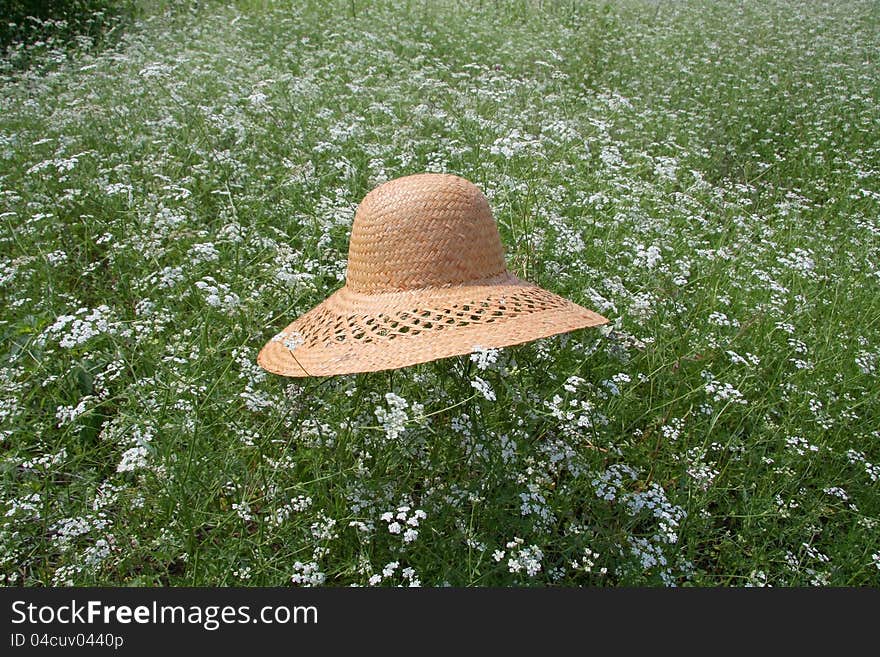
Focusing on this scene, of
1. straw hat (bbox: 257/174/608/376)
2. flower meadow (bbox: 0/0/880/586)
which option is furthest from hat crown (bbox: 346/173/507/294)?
flower meadow (bbox: 0/0/880/586)

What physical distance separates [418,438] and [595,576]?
2.65ft

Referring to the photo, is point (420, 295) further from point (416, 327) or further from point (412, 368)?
point (412, 368)

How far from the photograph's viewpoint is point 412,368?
2756 mm

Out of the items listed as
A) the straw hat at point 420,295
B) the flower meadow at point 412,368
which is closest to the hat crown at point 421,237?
the straw hat at point 420,295

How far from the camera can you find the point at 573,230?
3828 mm

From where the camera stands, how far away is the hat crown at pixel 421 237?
7.88ft

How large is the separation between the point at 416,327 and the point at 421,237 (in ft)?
1.17

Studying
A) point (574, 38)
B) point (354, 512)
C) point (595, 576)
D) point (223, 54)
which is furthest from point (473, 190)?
point (574, 38)

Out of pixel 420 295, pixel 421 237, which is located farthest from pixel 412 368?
pixel 421 237

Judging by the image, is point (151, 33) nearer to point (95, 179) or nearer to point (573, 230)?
point (95, 179)

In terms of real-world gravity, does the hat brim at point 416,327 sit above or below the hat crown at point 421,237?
below

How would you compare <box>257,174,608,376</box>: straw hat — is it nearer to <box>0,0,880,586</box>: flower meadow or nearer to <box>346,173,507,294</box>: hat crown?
<box>346,173,507,294</box>: hat crown

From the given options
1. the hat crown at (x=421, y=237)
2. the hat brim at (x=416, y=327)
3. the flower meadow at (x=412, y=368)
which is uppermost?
the hat crown at (x=421, y=237)

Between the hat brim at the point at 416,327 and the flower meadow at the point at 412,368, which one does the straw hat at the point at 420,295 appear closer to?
the hat brim at the point at 416,327
